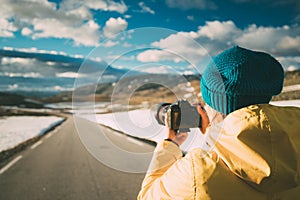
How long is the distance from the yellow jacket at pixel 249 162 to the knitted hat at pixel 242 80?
122mm

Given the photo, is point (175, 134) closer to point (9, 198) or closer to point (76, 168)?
point (9, 198)

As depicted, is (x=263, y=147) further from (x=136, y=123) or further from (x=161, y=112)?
(x=136, y=123)

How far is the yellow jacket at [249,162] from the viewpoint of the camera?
42.8 inches

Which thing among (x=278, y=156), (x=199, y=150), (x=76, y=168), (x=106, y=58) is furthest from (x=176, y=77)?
(x=76, y=168)

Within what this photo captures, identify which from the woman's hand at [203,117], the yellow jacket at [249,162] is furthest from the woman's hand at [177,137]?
the yellow jacket at [249,162]

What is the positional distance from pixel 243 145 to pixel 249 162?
0.07 metres

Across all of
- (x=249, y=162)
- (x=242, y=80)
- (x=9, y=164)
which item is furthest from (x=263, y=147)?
(x=9, y=164)

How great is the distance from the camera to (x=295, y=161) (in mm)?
1131

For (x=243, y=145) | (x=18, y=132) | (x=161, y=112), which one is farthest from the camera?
(x=18, y=132)

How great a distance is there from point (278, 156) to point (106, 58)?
4.95 feet

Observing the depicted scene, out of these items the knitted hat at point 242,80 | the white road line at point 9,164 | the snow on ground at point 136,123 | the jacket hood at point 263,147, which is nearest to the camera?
the jacket hood at point 263,147

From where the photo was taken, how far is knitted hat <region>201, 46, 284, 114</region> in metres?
1.25

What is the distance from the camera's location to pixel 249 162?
42.9 inches

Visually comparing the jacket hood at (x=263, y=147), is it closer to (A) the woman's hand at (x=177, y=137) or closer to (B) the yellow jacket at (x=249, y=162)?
(B) the yellow jacket at (x=249, y=162)
